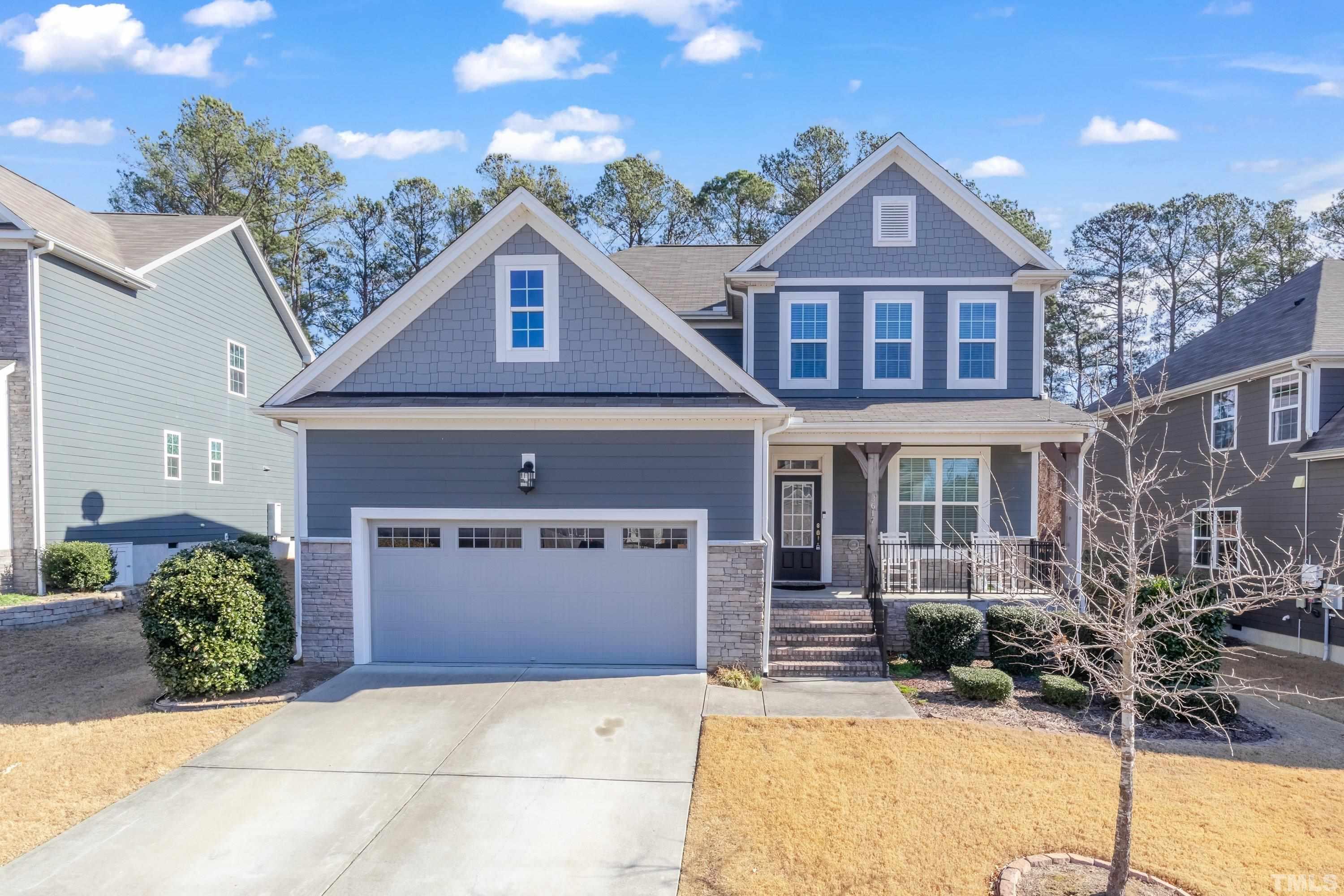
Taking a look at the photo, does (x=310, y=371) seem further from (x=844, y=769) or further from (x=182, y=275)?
(x=182, y=275)

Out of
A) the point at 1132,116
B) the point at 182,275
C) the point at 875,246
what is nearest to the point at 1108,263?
the point at 1132,116

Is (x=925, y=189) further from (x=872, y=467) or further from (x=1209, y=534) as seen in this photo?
(x=1209, y=534)

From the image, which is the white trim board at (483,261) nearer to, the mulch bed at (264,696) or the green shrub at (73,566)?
the mulch bed at (264,696)

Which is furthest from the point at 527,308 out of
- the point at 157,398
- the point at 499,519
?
the point at 157,398

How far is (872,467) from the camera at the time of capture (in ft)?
35.8

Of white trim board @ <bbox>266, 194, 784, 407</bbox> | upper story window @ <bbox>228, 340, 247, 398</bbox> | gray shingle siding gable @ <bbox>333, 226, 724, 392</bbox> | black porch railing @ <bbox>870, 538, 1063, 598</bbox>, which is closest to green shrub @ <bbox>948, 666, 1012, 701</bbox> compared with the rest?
black porch railing @ <bbox>870, 538, 1063, 598</bbox>

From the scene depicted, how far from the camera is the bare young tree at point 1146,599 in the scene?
475cm

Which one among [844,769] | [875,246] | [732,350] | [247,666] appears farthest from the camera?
[732,350]

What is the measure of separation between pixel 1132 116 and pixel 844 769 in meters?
15.7

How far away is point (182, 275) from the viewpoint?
54.8 feet

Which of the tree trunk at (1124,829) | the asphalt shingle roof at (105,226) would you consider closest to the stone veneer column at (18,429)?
the asphalt shingle roof at (105,226)

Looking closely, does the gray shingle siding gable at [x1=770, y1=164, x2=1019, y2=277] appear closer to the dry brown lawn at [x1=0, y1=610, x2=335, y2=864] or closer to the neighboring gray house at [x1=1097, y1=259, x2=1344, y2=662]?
the neighboring gray house at [x1=1097, y1=259, x2=1344, y2=662]

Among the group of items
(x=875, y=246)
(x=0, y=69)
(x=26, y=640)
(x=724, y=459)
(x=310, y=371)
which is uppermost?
(x=0, y=69)

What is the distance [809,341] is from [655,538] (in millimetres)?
4902
